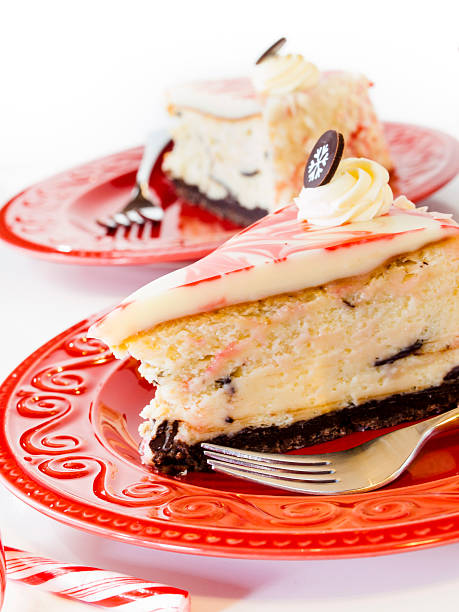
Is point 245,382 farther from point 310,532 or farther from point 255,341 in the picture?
point 310,532

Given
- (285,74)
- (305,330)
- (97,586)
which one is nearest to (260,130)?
(285,74)

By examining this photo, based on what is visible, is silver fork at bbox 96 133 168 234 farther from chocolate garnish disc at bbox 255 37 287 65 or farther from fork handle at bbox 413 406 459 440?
fork handle at bbox 413 406 459 440

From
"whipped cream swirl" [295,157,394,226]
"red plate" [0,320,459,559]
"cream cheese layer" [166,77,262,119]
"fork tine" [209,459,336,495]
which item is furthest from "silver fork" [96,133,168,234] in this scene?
"fork tine" [209,459,336,495]

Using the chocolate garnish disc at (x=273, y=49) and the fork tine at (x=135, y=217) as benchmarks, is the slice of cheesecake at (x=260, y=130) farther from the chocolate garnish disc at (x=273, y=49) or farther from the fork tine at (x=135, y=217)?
the fork tine at (x=135, y=217)

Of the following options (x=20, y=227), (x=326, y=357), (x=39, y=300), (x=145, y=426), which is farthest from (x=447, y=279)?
(x=20, y=227)

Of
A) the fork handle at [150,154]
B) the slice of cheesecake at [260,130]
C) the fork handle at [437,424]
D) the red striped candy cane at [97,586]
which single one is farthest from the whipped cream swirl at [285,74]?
the red striped candy cane at [97,586]

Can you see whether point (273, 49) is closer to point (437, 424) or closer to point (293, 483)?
point (437, 424)
